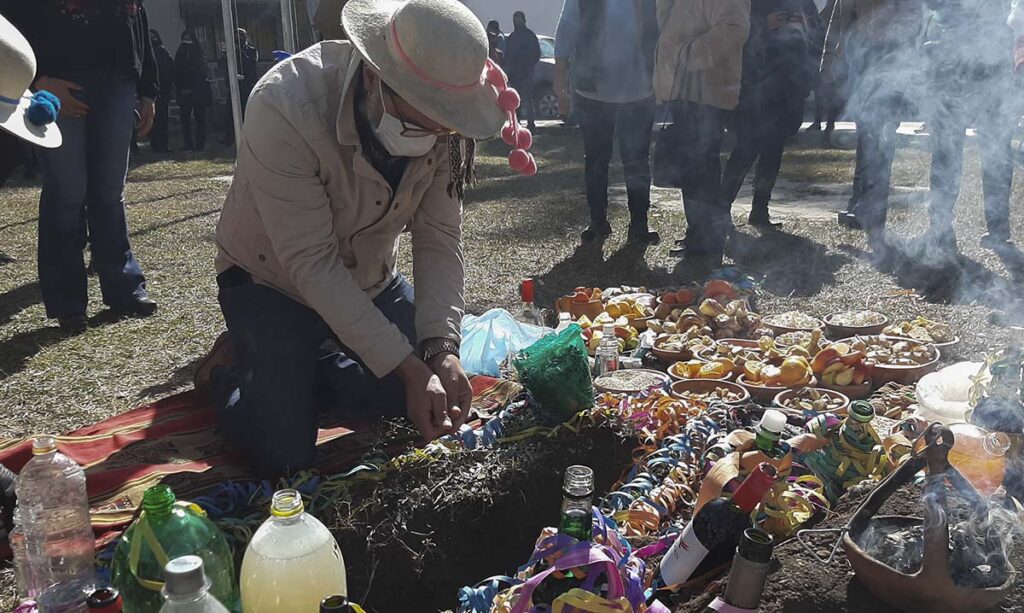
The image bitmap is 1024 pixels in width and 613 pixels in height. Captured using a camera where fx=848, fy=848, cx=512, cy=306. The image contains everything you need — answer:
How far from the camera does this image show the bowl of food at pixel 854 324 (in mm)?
4258

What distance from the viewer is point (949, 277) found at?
5574 mm

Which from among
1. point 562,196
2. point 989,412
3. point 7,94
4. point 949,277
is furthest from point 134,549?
point 562,196

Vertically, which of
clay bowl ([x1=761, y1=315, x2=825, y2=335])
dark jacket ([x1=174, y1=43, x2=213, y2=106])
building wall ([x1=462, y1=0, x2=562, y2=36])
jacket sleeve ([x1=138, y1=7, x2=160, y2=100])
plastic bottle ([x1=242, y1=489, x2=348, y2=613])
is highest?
building wall ([x1=462, y1=0, x2=562, y2=36])

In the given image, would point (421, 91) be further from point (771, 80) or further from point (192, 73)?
point (192, 73)

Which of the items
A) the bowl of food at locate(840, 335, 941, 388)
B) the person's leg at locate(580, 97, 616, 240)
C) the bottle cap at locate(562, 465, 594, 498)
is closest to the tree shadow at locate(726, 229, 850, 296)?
the person's leg at locate(580, 97, 616, 240)

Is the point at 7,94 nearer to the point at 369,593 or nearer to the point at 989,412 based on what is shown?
the point at 369,593

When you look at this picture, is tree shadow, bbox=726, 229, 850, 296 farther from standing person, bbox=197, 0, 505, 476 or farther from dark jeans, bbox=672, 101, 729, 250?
standing person, bbox=197, 0, 505, 476

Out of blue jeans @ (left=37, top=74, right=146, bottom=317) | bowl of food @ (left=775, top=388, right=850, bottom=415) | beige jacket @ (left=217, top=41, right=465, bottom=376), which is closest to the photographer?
beige jacket @ (left=217, top=41, right=465, bottom=376)

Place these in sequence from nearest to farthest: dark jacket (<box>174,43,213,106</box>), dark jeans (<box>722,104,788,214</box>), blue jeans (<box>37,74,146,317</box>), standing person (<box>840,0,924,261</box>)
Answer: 1. blue jeans (<box>37,74,146,317</box>)
2. standing person (<box>840,0,924,261</box>)
3. dark jeans (<box>722,104,788,214</box>)
4. dark jacket (<box>174,43,213,106</box>)

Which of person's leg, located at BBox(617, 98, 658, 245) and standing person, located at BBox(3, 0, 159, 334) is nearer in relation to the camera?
standing person, located at BBox(3, 0, 159, 334)

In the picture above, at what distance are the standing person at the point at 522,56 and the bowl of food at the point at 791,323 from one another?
13099mm

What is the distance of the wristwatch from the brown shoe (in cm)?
92

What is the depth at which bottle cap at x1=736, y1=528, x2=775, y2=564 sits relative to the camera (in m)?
1.76

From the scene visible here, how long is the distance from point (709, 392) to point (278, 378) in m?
1.80
